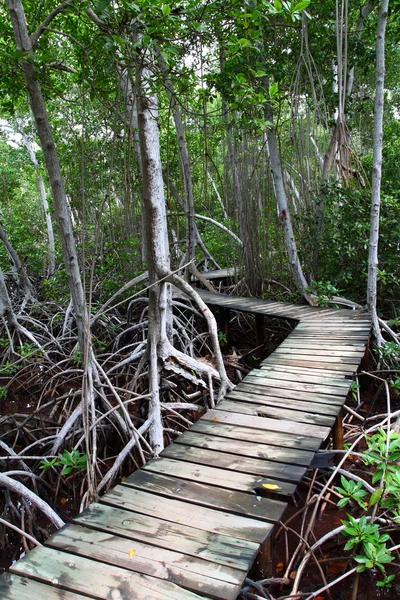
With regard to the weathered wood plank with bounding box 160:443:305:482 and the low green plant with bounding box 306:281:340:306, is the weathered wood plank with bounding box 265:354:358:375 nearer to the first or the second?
the weathered wood plank with bounding box 160:443:305:482

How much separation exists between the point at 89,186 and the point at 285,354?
16.2 feet

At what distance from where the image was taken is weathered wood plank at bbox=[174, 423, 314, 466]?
1746 mm

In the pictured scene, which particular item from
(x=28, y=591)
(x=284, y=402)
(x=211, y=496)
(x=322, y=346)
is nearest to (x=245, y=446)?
(x=211, y=496)

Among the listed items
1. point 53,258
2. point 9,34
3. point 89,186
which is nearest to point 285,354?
point 9,34

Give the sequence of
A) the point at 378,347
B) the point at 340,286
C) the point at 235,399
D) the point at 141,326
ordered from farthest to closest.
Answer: the point at 340,286 < the point at 141,326 < the point at 378,347 < the point at 235,399

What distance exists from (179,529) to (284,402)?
1067 mm

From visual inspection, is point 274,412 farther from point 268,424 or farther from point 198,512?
point 198,512

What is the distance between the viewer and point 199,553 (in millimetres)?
1277

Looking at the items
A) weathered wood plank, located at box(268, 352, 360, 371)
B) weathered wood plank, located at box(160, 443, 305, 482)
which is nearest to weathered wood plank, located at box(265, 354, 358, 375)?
weathered wood plank, located at box(268, 352, 360, 371)

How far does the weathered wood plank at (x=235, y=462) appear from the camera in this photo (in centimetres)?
164

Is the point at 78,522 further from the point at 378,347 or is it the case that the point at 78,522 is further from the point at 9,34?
the point at 9,34

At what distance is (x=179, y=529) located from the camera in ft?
4.57

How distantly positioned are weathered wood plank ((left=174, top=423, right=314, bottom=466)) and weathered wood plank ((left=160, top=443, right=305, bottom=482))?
3 cm

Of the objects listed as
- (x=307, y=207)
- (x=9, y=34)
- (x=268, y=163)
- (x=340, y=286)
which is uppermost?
(x=9, y=34)
